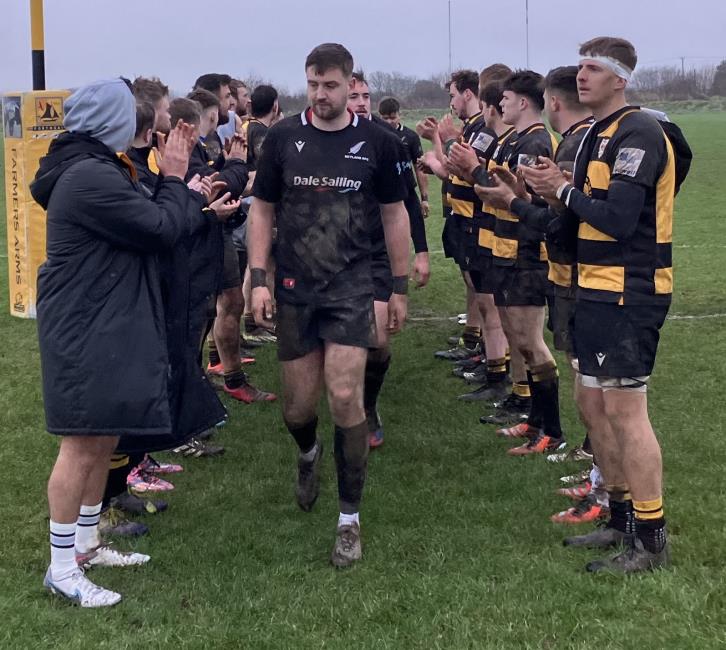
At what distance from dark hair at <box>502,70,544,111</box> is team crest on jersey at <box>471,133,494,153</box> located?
0.90 meters

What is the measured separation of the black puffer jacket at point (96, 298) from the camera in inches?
151

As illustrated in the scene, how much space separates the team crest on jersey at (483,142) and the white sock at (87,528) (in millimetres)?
4161

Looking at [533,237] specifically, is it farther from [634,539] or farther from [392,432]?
[634,539]

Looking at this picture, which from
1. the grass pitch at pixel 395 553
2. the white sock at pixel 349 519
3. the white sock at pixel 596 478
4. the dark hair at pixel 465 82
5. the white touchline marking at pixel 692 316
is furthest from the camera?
the white touchline marking at pixel 692 316

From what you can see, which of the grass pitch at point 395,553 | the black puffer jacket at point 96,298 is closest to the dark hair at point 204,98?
the grass pitch at point 395,553

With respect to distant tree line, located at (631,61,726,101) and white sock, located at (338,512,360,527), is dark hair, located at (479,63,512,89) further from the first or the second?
distant tree line, located at (631,61,726,101)

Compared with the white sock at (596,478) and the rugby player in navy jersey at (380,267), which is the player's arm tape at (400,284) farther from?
the white sock at (596,478)

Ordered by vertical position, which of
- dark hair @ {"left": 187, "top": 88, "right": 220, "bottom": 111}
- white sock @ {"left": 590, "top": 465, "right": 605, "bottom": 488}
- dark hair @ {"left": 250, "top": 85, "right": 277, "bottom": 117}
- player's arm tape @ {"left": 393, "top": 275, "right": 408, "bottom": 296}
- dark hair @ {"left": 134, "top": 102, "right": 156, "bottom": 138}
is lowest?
white sock @ {"left": 590, "top": 465, "right": 605, "bottom": 488}

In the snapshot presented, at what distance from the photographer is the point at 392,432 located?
666cm

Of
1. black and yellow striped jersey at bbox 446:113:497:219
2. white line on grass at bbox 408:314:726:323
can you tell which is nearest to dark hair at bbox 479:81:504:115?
black and yellow striped jersey at bbox 446:113:497:219

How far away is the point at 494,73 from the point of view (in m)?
7.29

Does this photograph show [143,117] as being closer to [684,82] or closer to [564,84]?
[564,84]

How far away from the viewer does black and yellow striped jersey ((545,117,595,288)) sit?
15.2 feet

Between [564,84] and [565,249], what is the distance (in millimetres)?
1361
